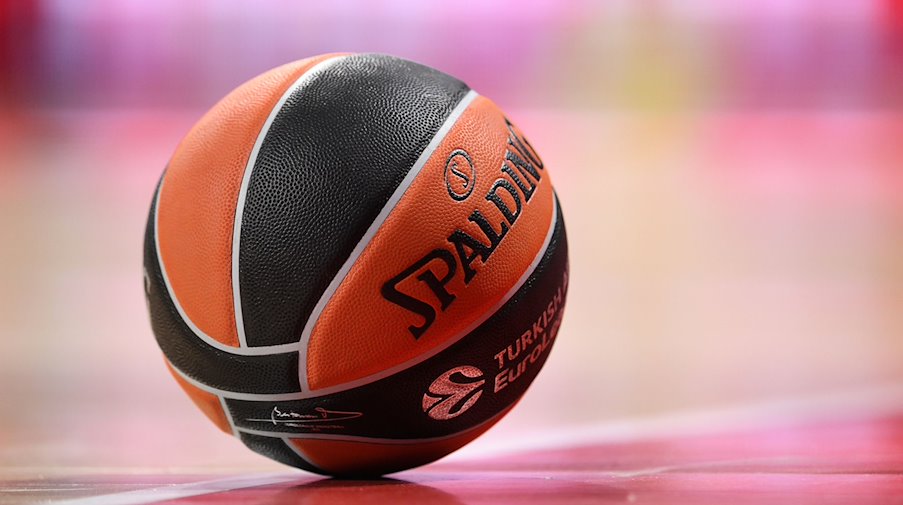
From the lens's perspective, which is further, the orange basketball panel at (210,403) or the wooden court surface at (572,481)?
the orange basketball panel at (210,403)

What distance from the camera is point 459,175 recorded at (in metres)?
1.96

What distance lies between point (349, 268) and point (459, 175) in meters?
0.30

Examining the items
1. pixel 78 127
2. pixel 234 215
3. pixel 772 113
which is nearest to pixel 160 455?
pixel 234 215

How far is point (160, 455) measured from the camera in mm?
3031

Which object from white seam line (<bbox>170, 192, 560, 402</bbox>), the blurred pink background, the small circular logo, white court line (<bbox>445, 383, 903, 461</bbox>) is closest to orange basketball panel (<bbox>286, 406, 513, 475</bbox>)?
white seam line (<bbox>170, 192, 560, 402</bbox>)

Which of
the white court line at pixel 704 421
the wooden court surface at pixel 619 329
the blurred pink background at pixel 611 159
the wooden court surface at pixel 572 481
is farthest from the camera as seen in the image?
the blurred pink background at pixel 611 159

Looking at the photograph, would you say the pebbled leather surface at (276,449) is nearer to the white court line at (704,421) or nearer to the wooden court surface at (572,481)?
the wooden court surface at (572,481)

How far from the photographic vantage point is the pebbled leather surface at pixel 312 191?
185 centimetres

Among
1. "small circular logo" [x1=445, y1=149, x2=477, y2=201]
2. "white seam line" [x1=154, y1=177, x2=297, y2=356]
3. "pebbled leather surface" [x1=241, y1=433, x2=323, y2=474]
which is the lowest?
"pebbled leather surface" [x1=241, y1=433, x2=323, y2=474]

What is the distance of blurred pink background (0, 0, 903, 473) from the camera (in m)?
4.89

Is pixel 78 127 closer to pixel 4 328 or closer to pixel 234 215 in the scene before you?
pixel 4 328

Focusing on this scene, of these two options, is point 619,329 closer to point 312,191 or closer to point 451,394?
point 451,394

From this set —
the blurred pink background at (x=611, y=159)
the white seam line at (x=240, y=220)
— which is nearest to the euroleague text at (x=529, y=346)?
the white seam line at (x=240, y=220)

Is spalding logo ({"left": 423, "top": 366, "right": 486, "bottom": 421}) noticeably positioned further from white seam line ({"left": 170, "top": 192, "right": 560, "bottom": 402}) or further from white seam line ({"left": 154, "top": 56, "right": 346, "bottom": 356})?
white seam line ({"left": 154, "top": 56, "right": 346, "bottom": 356})
